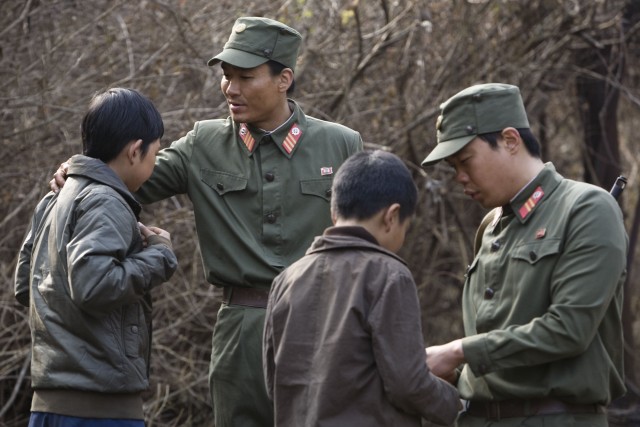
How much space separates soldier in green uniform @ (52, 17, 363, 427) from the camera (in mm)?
4441

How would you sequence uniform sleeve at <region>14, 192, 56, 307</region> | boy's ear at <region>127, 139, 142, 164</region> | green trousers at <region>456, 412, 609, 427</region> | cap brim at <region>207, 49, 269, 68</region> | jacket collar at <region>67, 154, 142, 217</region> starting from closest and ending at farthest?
green trousers at <region>456, 412, 609, 427</region> → jacket collar at <region>67, 154, 142, 217</region> → boy's ear at <region>127, 139, 142, 164</region> → uniform sleeve at <region>14, 192, 56, 307</region> → cap brim at <region>207, 49, 269, 68</region>

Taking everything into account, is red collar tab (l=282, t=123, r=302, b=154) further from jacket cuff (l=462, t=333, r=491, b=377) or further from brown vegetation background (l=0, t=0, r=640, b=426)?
brown vegetation background (l=0, t=0, r=640, b=426)

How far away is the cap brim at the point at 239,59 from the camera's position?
455 centimetres

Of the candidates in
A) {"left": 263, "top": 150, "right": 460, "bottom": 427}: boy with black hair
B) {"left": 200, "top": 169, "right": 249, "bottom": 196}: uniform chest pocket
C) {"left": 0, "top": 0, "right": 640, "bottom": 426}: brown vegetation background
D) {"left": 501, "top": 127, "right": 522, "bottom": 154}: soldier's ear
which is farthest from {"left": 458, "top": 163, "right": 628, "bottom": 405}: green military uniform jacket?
{"left": 0, "top": 0, "right": 640, "bottom": 426}: brown vegetation background

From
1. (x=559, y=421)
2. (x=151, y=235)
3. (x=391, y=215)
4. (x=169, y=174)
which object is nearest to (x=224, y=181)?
(x=169, y=174)

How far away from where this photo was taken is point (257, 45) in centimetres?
464

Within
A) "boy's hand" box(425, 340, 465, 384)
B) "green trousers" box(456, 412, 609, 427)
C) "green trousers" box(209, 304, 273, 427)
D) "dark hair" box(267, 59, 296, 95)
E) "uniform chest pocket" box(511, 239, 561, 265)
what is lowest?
"green trousers" box(209, 304, 273, 427)

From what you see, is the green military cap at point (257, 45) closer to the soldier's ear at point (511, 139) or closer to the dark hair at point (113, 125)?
the dark hair at point (113, 125)

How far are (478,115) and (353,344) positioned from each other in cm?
92

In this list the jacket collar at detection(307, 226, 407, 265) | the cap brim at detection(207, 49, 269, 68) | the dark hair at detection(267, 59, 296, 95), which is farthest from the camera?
the dark hair at detection(267, 59, 296, 95)

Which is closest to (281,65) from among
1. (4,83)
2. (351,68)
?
(4,83)

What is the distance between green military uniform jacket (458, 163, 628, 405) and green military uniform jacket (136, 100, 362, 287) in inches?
40.2

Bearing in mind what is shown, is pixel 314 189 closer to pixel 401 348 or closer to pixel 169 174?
pixel 169 174

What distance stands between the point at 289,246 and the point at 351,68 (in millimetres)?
3709
